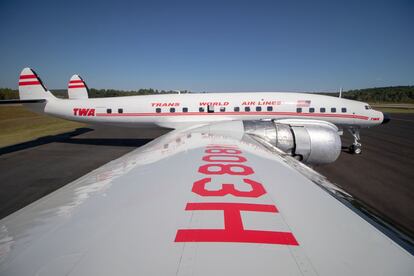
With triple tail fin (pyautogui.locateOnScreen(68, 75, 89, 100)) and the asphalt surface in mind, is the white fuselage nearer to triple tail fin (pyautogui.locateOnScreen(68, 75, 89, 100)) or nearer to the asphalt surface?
triple tail fin (pyautogui.locateOnScreen(68, 75, 89, 100))

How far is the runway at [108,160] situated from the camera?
5.69m

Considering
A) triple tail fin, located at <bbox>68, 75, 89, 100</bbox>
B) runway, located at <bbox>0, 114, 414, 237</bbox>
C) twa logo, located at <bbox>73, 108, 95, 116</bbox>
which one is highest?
triple tail fin, located at <bbox>68, 75, 89, 100</bbox>

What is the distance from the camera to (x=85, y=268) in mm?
1001

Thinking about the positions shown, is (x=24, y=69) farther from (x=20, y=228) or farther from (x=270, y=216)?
(x=270, y=216)

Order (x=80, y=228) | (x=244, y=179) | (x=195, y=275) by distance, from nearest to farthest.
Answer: (x=195, y=275), (x=80, y=228), (x=244, y=179)

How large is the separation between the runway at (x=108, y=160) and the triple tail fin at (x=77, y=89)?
3.01 metres

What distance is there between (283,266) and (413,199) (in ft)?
24.5

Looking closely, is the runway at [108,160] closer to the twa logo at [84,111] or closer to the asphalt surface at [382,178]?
the asphalt surface at [382,178]

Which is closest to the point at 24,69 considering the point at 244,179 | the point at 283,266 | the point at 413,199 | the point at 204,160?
the point at 204,160

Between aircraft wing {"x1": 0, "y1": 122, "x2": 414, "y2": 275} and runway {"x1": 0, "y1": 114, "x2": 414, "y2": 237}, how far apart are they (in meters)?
2.97

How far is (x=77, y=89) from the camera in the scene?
1277 cm

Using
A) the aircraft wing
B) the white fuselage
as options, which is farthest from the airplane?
the white fuselage

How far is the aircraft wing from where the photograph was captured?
40.4 inches

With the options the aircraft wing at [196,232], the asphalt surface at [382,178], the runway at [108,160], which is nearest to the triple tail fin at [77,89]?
the runway at [108,160]
